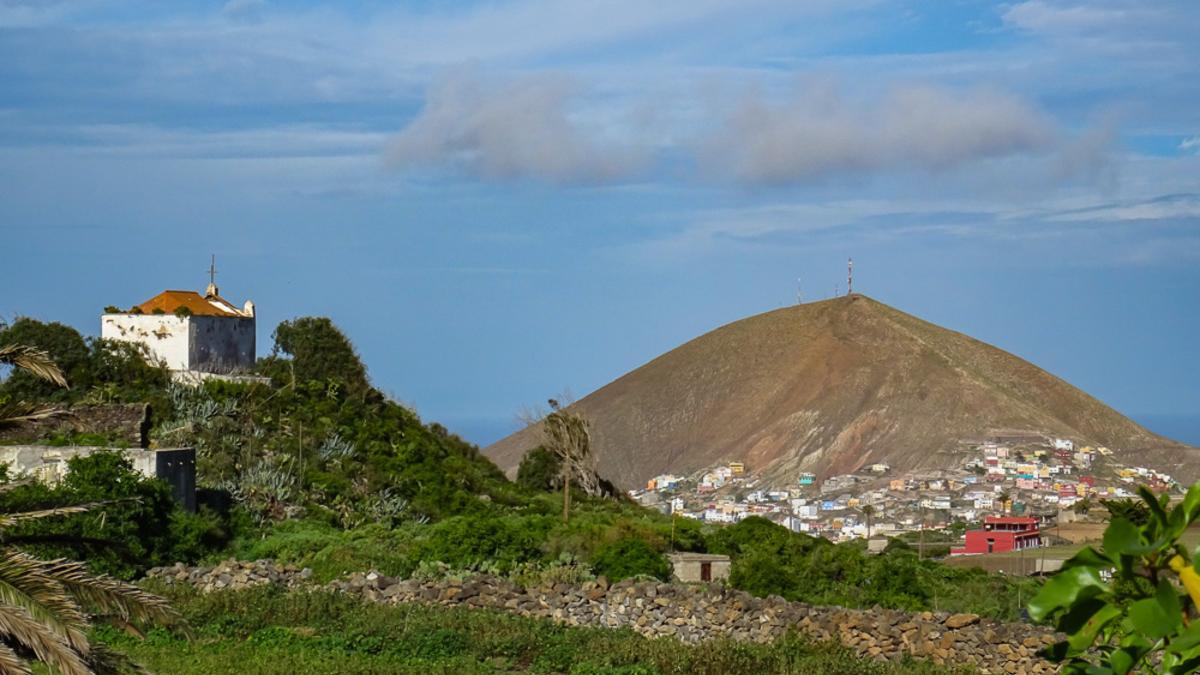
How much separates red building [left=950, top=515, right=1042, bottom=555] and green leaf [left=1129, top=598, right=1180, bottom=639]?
30.1 metres

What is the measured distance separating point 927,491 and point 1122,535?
41.5 metres

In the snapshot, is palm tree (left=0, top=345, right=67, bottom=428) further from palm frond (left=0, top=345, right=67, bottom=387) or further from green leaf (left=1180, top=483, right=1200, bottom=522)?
green leaf (left=1180, top=483, right=1200, bottom=522)

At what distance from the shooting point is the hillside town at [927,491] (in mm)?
38156

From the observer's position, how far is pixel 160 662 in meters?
12.4

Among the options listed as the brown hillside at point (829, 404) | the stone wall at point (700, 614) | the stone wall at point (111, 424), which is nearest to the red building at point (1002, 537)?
the brown hillside at point (829, 404)

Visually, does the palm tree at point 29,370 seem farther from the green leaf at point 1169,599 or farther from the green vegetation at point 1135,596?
the green leaf at point 1169,599

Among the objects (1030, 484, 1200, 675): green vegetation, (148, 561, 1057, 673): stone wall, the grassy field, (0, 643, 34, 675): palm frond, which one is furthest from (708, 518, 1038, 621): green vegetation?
(1030, 484, 1200, 675): green vegetation

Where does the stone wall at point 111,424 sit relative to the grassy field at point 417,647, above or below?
above

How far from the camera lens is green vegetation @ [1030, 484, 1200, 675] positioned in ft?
5.24

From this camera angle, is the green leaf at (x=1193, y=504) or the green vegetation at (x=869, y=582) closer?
the green leaf at (x=1193, y=504)

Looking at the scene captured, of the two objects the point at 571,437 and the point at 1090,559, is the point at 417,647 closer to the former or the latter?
the point at 1090,559

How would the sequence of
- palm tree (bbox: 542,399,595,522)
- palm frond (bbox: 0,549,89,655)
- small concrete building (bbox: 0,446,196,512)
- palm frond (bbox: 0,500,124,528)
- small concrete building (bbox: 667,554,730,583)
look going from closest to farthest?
palm frond (bbox: 0,549,89,655)
palm frond (bbox: 0,500,124,528)
small concrete building (bbox: 0,446,196,512)
small concrete building (bbox: 667,554,730,583)
palm tree (bbox: 542,399,595,522)

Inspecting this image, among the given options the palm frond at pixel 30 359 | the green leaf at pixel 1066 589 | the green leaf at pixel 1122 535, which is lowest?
the green leaf at pixel 1066 589

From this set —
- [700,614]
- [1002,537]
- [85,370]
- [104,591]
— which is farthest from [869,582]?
[85,370]
